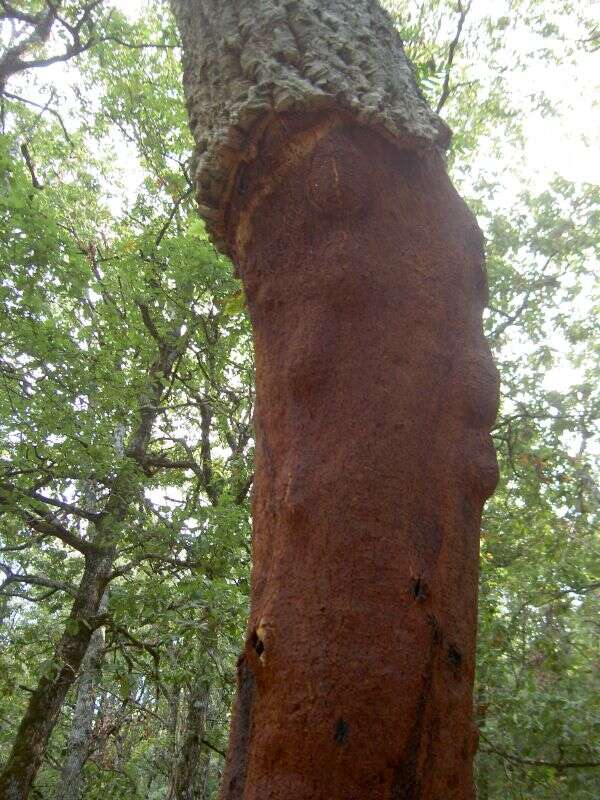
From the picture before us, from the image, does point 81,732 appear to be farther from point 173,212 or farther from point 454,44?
point 454,44

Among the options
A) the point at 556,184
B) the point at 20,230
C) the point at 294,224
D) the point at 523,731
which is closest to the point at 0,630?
the point at 20,230

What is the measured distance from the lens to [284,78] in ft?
5.10

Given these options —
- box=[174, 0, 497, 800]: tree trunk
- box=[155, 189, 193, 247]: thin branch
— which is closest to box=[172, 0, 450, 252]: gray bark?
box=[174, 0, 497, 800]: tree trunk

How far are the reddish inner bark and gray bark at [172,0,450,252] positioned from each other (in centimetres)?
6

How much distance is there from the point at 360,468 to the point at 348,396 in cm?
17

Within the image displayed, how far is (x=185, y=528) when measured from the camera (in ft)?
18.0

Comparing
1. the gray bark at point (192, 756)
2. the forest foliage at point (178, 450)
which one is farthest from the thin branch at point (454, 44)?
the gray bark at point (192, 756)

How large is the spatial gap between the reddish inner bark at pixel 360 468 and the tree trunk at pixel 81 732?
5193 mm

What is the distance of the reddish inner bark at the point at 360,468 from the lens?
1.07 m

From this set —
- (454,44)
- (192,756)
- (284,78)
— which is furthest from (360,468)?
(192,756)

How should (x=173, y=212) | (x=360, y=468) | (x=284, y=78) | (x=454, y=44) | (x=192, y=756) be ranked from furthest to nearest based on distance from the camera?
(x=173, y=212)
(x=192, y=756)
(x=454, y=44)
(x=284, y=78)
(x=360, y=468)

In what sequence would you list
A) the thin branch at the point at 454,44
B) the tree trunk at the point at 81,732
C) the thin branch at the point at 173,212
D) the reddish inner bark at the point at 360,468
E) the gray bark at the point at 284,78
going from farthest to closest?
the thin branch at the point at 173,212
the tree trunk at the point at 81,732
the thin branch at the point at 454,44
the gray bark at the point at 284,78
the reddish inner bark at the point at 360,468

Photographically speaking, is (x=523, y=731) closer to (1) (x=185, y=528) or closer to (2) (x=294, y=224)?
(1) (x=185, y=528)

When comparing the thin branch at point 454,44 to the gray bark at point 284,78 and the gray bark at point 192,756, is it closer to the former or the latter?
the gray bark at point 284,78
